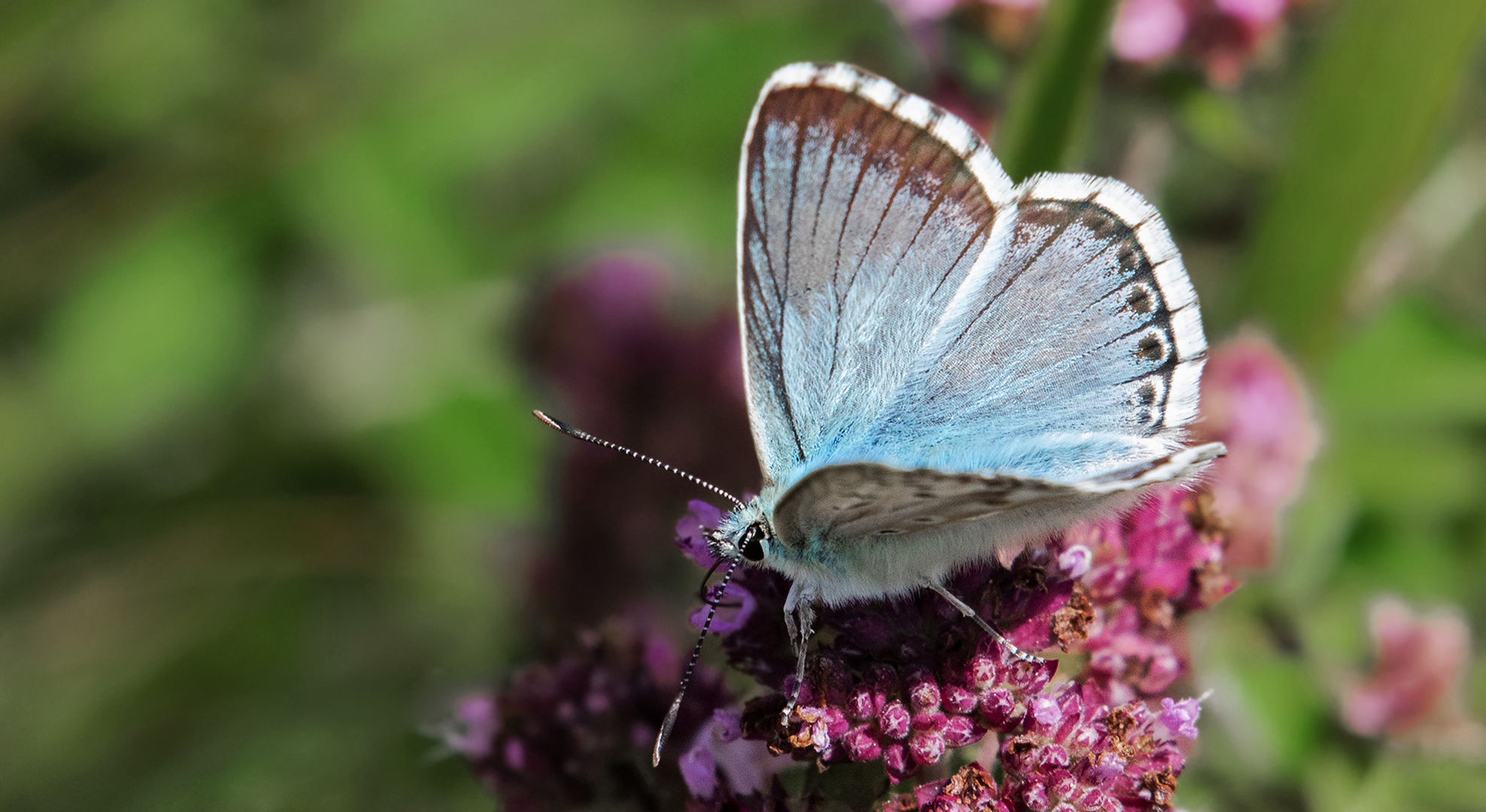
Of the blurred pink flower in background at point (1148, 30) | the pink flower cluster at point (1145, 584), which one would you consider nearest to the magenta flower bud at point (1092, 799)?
the pink flower cluster at point (1145, 584)

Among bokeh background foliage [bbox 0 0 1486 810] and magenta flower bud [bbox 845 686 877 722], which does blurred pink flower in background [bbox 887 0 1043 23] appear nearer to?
bokeh background foliage [bbox 0 0 1486 810]

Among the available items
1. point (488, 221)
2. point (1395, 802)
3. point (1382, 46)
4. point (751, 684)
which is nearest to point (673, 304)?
point (488, 221)

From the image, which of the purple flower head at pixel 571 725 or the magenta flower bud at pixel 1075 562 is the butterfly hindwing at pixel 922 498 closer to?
the magenta flower bud at pixel 1075 562

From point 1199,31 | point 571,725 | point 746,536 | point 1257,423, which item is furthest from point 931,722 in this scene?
point 1199,31

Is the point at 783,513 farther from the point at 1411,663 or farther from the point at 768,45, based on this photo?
the point at 768,45

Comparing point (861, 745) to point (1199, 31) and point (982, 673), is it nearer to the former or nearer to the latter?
point (982, 673)

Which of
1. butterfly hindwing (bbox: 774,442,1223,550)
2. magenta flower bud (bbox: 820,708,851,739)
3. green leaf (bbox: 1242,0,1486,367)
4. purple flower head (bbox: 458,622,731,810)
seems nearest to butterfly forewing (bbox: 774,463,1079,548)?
butterfly hindwing (bbox: 774,442,1223,550)
